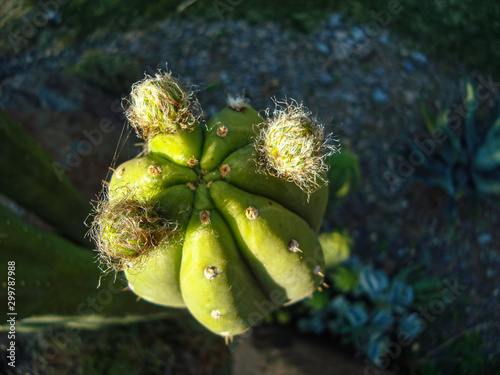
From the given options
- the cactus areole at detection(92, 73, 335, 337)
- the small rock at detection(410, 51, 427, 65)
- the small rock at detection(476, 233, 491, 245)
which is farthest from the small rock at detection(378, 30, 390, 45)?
the cactus areole at detection(92, 73, 335, 337)

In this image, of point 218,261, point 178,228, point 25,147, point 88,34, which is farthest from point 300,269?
point 88,34

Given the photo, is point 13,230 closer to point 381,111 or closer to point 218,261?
point 218,261

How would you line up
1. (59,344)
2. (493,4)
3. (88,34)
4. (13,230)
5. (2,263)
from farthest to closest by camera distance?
(493,4) → (88,34) → (59,344) → (13,230) → (2,263)

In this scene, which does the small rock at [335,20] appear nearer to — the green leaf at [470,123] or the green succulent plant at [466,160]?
the green succulent plant at [466,160]

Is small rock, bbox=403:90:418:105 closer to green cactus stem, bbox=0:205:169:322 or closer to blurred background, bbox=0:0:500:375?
blurred background, bbox=0:0:500:375

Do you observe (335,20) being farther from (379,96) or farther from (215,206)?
(215,206)

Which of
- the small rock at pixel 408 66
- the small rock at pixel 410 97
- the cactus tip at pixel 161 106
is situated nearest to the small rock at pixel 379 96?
the small rock at pixel 410 97
